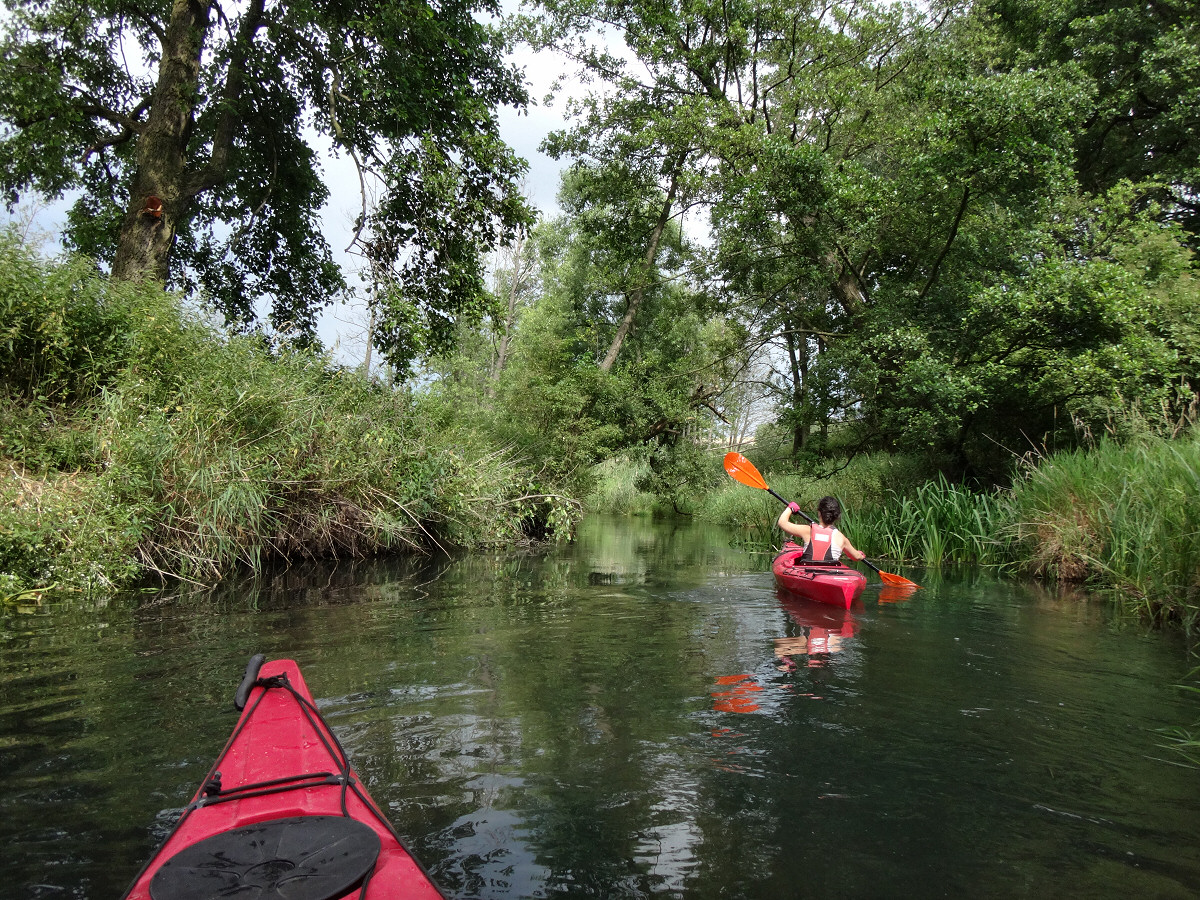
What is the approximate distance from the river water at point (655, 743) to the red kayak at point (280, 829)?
348 mm

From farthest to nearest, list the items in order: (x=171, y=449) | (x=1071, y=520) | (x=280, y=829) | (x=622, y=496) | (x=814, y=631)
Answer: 1. (x=622, y=496)
2. (x=1071, y=520)
3. (x=171, y=449)
4. (x=814, y=631)
5. (x=280, y=829)

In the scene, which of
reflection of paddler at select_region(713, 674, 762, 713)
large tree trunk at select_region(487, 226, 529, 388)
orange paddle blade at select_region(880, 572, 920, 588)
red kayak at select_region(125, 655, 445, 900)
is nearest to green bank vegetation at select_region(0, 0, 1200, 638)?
orange paddle blade at select_region(880, 572, 920, 588)

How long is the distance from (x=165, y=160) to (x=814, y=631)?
11.2 m

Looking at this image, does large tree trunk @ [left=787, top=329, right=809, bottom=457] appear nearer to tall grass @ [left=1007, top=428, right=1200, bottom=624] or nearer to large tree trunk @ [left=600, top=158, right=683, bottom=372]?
large tree trunk @ [left=600, top=158, right=683, bottom=372]

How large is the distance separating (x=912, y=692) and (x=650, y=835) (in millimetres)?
2449

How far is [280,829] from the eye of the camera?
211 centimetres

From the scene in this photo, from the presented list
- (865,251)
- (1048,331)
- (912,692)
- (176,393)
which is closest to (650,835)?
(912,692)

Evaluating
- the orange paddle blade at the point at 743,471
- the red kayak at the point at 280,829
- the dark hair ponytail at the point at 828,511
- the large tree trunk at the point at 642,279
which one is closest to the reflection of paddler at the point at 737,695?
the red kayak at the point at 280,829

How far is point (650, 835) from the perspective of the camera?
260 cm

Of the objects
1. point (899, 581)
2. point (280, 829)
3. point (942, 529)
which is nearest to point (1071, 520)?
point (899, 581)

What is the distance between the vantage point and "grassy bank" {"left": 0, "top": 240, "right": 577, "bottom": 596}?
6.78 m

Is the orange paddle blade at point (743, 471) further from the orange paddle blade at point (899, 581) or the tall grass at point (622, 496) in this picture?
the tall grass at point (622, 496)

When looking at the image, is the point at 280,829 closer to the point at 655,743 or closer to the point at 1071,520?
the point at 655,743

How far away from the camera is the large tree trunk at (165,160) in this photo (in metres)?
10.5
